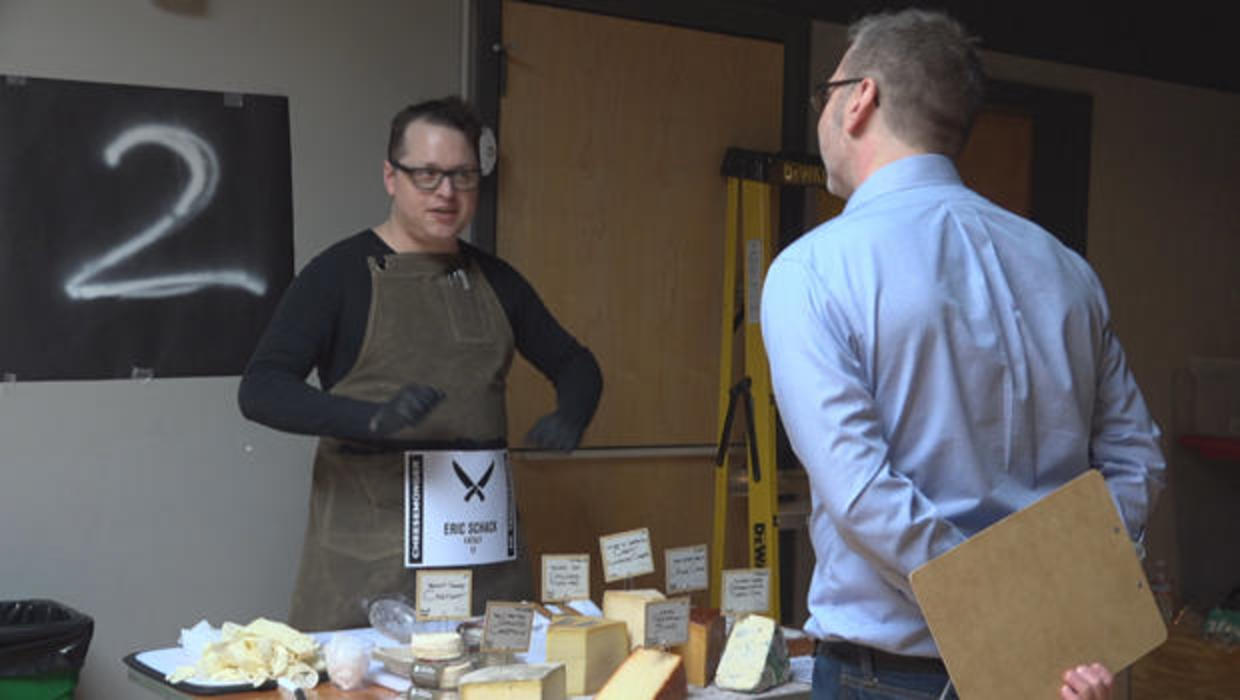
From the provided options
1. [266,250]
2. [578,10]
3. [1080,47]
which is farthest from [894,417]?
[1080,47]

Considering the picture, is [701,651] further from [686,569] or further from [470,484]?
[470,484]

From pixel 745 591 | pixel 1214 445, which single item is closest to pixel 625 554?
pixel 745 591

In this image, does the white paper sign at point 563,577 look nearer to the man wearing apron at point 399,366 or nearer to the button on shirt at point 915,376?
the man wearing apron at point 399,366

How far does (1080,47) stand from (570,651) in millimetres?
3947

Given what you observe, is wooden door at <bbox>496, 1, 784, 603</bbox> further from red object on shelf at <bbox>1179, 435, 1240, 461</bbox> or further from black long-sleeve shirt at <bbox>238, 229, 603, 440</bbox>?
red object on shelf at <bbox>1179, 435, 1240, 461</bbox>

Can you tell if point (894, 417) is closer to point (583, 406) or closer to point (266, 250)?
point (583, 406)

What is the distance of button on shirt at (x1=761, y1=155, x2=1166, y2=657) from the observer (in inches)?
57.3

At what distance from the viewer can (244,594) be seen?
3.47 metres

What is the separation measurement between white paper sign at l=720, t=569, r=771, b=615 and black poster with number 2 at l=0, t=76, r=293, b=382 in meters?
1.59

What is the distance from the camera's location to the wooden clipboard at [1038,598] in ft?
4.69

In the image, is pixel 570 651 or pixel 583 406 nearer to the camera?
pixel 570 651

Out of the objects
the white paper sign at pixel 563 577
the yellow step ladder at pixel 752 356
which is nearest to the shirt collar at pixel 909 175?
the white paper sign at pixel 563 577

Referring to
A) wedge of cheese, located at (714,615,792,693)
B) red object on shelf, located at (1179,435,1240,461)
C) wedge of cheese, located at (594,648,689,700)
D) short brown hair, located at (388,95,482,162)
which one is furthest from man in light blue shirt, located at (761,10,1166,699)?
red object on shelf, located at (1179,435,1240,461)

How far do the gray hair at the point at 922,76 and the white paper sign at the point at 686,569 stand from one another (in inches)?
42.6
